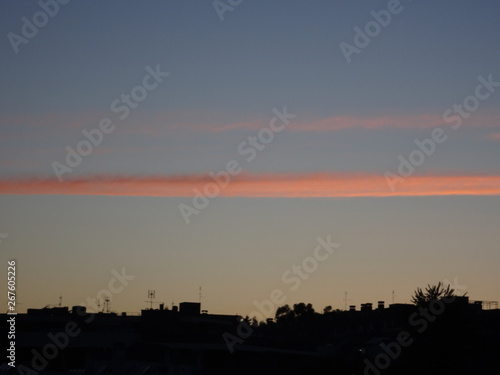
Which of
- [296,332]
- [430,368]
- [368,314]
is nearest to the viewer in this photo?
[430,368]

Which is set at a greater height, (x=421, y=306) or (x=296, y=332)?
(x=296, y=332)

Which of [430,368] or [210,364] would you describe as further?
[210,364]

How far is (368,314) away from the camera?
121 m

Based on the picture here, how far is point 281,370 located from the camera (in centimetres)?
8988

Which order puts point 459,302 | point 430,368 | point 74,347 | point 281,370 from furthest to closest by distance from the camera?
point 74,347 < point 281,370 < point 459,302 < point 430,368

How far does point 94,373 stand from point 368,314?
4580cm

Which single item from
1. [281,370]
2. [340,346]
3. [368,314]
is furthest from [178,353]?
[368,314]

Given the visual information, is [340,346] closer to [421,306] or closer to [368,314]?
[368,314]

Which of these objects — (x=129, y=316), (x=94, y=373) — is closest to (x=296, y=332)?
(x=129, y=316)

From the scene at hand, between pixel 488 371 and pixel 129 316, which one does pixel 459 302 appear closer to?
pixel 488 371

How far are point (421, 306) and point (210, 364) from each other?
26.2 meters

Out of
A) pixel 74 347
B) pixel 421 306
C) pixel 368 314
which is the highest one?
pixel 368 314

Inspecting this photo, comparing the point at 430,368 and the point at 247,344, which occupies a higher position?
the point at 247,344

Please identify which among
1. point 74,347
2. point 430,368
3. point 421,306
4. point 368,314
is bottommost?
point 430,368
